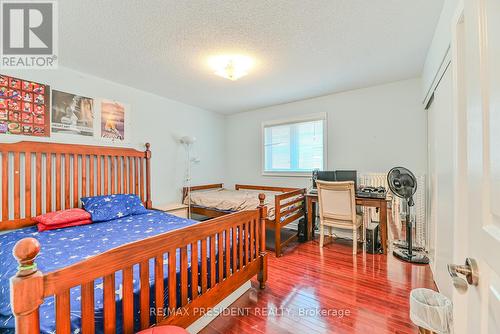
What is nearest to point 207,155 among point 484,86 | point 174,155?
point 174,155

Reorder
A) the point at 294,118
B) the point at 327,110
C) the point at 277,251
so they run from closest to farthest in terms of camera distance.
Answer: the point at 277,251 → the point at 327,110 → the point at 294,118

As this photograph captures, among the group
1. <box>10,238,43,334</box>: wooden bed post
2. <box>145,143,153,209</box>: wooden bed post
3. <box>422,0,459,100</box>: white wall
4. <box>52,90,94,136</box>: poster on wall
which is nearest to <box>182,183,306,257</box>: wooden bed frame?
<box>145,143,153,209</box>: wooden bed post

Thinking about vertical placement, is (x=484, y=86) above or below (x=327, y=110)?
below

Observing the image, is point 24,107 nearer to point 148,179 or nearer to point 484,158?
point 148,179

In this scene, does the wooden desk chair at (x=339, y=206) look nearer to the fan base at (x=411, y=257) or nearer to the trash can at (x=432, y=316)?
the fan base at (x=411, y=257)

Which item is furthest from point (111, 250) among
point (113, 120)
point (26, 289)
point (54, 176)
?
point (113, 120)

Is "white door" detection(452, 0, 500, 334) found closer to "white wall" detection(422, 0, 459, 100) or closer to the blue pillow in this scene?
"white wall" detection(422, 0, 459, 100)

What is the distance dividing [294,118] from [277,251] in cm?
244

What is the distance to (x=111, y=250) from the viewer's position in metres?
1.02

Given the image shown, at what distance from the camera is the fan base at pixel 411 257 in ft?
8.26

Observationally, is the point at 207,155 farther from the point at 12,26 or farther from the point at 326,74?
the point at 12,26

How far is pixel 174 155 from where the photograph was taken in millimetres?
3900

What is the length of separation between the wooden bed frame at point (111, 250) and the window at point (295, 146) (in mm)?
2138

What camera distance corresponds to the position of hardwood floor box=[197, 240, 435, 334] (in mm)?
1596
